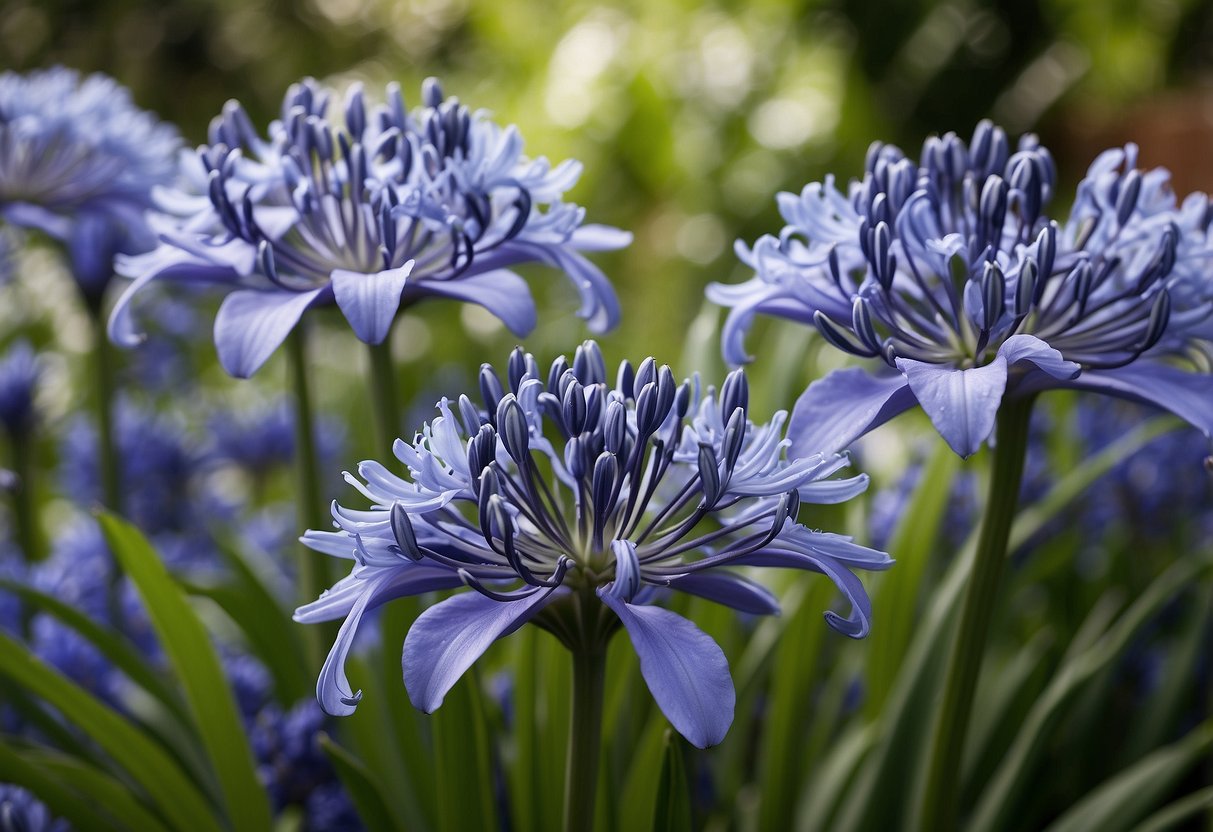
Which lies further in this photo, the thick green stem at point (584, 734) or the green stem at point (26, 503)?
the green stem at point (26, 503)

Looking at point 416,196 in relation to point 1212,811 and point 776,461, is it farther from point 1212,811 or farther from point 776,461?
point 1212,811

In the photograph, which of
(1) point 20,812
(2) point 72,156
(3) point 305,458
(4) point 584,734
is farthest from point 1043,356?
(2) point 72,156

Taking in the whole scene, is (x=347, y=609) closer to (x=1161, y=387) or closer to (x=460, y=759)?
(x=460, y=759)

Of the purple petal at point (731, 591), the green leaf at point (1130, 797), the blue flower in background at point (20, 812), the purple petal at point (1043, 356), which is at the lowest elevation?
the green leaf at point (1130, 797)

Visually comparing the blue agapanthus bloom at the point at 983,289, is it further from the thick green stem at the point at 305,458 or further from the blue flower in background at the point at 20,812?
the blue flower in background at the point at 20,812

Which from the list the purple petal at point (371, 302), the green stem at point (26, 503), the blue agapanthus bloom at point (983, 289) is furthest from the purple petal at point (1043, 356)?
the green stem at point (26, 503)

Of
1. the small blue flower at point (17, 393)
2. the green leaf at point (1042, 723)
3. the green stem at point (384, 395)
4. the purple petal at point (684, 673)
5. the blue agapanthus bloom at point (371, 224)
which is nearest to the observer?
the purple petal at point (684, 673)

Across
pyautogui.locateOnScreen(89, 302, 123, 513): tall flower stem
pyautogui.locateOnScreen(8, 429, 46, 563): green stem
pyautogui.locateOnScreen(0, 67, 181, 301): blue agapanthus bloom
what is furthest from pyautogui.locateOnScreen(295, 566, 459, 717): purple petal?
pyautogui.locateOnScreen(8, 429, 46, 563): green stem
